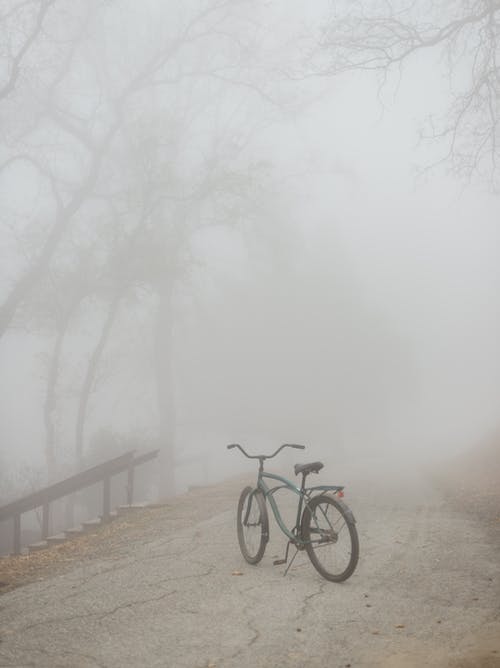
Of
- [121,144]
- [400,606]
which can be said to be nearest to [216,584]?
[400,606]

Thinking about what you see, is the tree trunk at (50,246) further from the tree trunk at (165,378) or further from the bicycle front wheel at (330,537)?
the bicycle front wheel at (330,537)

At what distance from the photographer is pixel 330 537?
19.1 ft

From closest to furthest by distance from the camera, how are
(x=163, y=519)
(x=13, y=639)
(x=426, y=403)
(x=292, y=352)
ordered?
(x=13, y=639) → (x=163, y=519) → (x=292, y=352) → (x=426, y=403)

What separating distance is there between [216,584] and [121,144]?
20.6m

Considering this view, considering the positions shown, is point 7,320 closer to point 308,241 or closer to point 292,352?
point 292,352

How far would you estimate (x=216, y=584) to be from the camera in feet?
20.1

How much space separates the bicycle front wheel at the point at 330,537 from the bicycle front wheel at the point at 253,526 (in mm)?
564

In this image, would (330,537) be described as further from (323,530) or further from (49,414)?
(49,414)

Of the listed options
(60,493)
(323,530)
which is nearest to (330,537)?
(323,530)

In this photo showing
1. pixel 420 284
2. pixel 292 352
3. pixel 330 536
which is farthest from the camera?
pixel 420 284

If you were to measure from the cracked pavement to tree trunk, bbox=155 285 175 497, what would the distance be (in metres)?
17.0

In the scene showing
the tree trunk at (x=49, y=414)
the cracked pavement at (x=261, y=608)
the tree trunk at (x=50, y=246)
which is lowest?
the cracked pavement at (x=261, y=608)

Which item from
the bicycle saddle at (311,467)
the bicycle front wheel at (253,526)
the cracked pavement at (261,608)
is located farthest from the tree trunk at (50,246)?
the bicycle saddle at (311,467)

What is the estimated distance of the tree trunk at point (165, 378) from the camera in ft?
82.9
